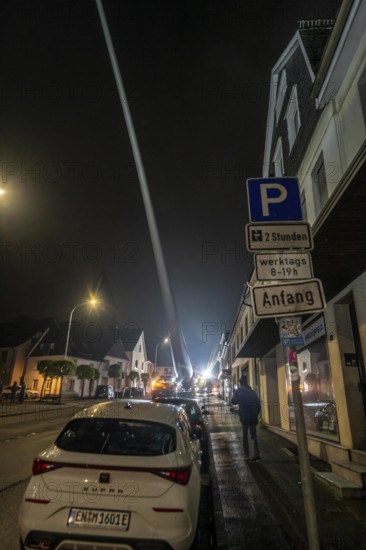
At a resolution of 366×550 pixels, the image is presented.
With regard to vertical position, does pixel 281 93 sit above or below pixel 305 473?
above

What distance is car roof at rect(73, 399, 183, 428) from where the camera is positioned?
4.05 metres

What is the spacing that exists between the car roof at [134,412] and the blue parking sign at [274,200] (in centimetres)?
265

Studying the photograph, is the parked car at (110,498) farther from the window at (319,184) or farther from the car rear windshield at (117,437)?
the window at (319,184)

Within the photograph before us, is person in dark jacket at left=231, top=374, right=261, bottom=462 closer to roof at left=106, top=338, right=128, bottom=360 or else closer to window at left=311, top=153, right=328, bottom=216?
window at left=311, top=153, right=328, bottom=216

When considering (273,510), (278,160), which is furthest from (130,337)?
(273,510)

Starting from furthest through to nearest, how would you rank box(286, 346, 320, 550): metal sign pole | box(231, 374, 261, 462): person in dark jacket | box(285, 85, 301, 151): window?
1. box(285, 85, 301, 151): window
2. box(231, 374, 261, 462): person in dark jacket
3. box(286, 346, 320, 550): metal sign pole

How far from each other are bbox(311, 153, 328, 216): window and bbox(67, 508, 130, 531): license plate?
27.9 feet

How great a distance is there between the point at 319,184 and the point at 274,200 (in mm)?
6527

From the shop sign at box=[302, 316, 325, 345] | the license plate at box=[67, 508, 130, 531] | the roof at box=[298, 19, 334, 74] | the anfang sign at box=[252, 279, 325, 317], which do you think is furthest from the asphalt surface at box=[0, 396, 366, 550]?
the roof at box=[298, 19, 334, 74]

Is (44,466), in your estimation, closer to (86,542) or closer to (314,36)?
(86,542)

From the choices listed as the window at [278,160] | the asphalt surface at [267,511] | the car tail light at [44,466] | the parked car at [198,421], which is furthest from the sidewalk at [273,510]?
the window at [278,160]

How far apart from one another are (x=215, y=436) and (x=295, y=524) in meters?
8.88

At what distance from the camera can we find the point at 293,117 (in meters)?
12.6

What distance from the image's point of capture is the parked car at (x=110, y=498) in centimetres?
304
